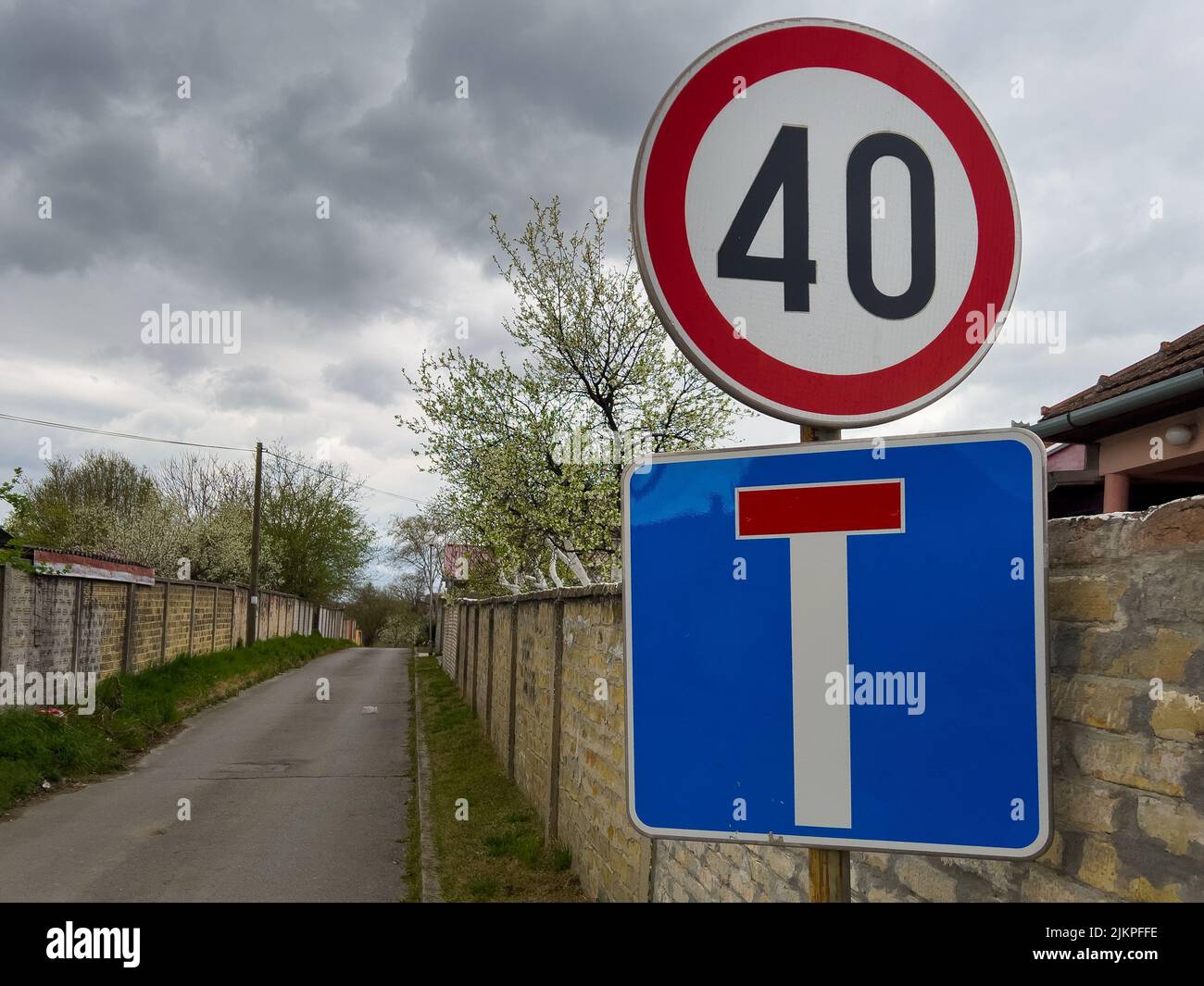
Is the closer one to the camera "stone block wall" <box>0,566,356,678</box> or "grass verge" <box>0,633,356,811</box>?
"grass verge" <box>0,633,356,811</box>

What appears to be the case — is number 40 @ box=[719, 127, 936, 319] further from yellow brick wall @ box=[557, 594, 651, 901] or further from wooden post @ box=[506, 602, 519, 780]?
wooden post @ box=[506, 602, 519, 780]

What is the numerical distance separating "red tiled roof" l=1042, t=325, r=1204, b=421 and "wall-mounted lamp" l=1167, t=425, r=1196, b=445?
0.99ft

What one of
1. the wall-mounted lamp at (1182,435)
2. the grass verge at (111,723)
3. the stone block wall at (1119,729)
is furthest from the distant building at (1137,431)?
the grass verge at (111,723)

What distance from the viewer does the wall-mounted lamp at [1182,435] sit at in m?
5.46

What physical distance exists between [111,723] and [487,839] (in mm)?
8021

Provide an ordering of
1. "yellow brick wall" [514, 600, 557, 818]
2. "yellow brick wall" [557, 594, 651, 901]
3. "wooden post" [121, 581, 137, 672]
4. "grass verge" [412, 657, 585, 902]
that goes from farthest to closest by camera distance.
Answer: "wooden post" [121, 581, 137, 672] → "yellow brick wall" [514, 600, 557, 818] → "grass verge" [412, 657, 585, 902] → "yellow brick wall" [557, 594, 651, 901]

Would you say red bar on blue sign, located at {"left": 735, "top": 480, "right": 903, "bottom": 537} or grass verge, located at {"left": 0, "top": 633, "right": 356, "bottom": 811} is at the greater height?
red bar on blue sign, located at {"left": 735, "top": 480, "right": 903, "bottom": 537}

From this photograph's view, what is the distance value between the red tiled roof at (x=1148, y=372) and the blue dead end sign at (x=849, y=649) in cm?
438

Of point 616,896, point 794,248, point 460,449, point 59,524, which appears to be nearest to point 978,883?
point 794,248

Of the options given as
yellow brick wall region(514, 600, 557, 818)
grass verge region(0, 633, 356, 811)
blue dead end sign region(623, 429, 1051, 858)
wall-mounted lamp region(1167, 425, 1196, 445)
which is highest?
wall-mounted lamp region(1167, 425, 1196, 445)

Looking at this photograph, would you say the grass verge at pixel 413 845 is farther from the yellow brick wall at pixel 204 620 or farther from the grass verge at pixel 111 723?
the yellow brick wall at pixel 204 620

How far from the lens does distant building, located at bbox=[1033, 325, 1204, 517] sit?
546cm

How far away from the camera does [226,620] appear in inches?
1047

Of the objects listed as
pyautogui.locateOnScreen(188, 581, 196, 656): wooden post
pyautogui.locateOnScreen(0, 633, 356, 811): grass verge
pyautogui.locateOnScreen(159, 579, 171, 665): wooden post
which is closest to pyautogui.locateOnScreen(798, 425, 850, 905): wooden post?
pyautogui.locateOnScreen(0, 633, 356, 811): grass verge
